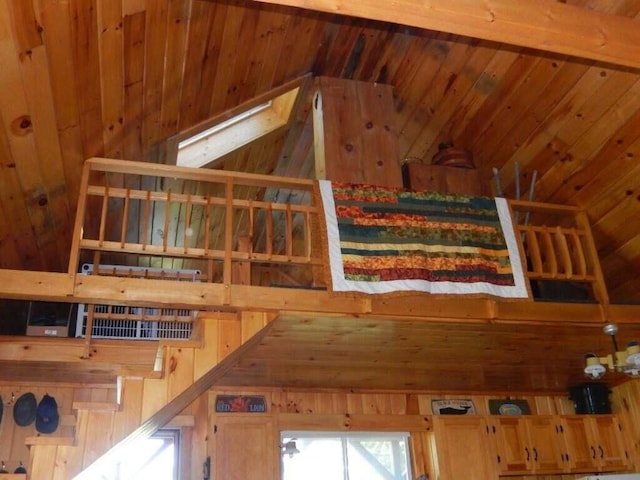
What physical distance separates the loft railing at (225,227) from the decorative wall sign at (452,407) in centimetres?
148

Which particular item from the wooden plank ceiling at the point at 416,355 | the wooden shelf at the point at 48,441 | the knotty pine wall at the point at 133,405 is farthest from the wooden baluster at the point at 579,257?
the wooden shelf at the point at 48,441

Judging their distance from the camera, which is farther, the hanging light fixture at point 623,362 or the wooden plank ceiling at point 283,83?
the hanging light fixture at point 623,362

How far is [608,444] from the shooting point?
579 centimetres

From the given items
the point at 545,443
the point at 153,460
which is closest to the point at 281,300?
the point at 153,460

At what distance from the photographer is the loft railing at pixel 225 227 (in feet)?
12.9

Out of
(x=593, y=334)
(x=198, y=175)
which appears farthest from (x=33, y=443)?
(x=593, y=334)

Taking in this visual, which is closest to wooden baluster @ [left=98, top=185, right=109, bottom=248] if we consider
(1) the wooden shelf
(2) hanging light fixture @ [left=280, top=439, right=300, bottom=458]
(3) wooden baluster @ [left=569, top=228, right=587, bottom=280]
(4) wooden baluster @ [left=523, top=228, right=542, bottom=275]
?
(1) the wooden shelf

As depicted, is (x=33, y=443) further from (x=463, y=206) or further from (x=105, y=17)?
(x=463, y=206)

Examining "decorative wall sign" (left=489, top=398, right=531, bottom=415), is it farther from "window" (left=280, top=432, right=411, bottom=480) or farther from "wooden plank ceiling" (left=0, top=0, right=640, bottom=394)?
"window" (left=280, top=432, right=411, bottom=480)

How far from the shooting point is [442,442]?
5.45 metres

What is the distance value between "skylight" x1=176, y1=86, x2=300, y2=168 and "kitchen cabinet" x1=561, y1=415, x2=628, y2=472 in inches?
150

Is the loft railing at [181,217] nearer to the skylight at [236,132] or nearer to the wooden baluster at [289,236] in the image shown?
the wooden baluster at [289,236]

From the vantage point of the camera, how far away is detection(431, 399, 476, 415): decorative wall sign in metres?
5.78

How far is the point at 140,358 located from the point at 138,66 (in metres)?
2.17
